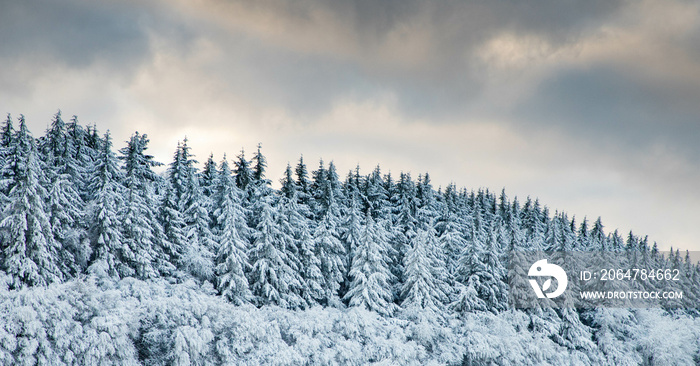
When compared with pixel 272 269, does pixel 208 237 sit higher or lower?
higher

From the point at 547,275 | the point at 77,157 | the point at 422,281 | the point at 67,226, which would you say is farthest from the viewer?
the point at 547,275

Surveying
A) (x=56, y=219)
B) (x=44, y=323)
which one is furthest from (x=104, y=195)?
Result: (x=44, y=323)

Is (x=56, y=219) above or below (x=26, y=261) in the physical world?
above

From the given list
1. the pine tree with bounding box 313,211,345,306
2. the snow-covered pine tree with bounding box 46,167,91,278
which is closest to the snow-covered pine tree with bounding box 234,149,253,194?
the pine tree with bounding box 313,211,345,306

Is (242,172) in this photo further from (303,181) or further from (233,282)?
(233,282)

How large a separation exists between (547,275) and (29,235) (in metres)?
40.3

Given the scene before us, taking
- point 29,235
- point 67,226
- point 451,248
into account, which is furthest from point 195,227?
point 451,248

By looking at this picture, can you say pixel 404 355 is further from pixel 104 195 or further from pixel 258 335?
pixel 104 195

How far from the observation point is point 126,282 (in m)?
25.8

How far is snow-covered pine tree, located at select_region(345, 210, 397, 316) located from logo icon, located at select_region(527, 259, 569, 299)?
13770 mm

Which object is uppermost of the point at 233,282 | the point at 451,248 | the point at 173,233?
the point at 451,248

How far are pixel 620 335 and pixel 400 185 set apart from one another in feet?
98.0

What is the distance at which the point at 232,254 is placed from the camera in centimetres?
3073

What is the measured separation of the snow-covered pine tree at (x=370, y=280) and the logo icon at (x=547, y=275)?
45.2ft
